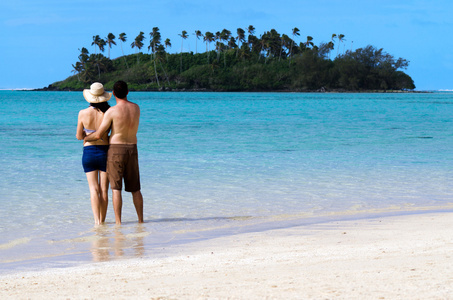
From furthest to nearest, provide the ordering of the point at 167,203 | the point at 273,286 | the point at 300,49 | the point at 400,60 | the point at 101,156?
1. the point at 300,49
2. the point at 400,60
3. the point at 167,203
4. the point at 101,156
5. the point at 273,286

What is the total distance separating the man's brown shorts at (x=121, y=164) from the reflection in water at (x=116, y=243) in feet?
1.81

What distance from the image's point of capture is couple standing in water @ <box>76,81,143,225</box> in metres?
6.50

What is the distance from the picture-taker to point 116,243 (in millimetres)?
6098

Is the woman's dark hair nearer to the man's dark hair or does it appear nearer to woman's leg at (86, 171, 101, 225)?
the man's dark hair

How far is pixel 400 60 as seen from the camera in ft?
502

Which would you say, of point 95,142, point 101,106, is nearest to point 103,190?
point 95,142

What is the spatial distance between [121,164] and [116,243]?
0.98 m

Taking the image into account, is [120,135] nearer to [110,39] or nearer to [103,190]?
[103,190]

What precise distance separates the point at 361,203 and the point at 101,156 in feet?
14.1

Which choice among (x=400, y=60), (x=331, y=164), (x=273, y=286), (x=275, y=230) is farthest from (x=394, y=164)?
(x=400, y=60)

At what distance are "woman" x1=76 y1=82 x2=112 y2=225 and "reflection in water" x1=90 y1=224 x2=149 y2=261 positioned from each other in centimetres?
46

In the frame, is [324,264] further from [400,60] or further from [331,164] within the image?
[400,60]

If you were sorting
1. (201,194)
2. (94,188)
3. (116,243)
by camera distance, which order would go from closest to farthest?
(116,243), (94,188), (201,194)

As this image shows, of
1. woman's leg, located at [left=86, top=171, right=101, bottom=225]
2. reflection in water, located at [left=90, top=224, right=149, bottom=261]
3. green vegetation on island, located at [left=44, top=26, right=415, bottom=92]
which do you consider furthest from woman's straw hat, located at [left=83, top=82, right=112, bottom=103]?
green vegetation on island, located at [left=44, top=26, right=415, bottom=92]
